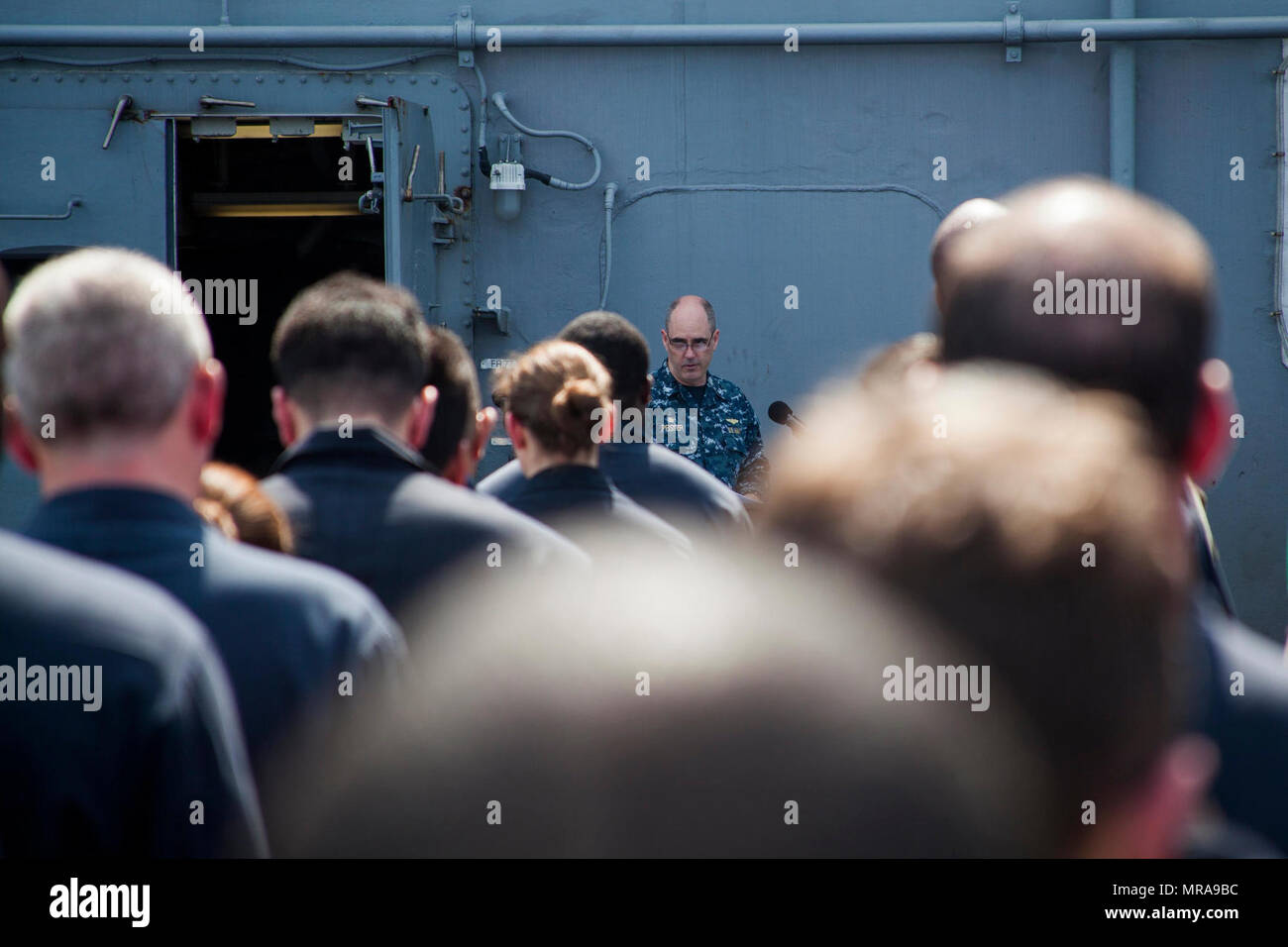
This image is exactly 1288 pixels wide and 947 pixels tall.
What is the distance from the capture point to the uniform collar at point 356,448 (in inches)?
89.4

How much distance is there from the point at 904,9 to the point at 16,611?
5406 millimetres

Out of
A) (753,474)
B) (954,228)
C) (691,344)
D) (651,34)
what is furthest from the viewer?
(651,34)

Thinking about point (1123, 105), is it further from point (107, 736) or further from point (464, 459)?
point (107, 736)

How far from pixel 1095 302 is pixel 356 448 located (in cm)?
138

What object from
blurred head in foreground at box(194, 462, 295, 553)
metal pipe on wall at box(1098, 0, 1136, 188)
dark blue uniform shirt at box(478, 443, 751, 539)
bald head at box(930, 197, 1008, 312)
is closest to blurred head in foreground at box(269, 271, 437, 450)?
blurred head in foreground at box(194, 462, 295, 553)

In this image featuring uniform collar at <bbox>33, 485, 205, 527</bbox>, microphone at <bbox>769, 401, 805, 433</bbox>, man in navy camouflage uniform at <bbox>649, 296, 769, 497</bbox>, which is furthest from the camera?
man in navy camouflage uniform at <bbox>649, 296, 769, 497</bbox>

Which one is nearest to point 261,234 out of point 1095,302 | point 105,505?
point 105,505

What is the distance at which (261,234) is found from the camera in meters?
6.93

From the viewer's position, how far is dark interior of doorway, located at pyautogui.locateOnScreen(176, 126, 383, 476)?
6.55 metres

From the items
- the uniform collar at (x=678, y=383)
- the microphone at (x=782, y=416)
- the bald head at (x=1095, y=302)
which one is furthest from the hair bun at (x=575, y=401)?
the uniform collar at (x=678, y=383)

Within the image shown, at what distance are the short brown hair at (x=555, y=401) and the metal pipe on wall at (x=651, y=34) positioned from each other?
3.19 m

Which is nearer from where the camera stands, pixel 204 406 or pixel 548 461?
pixel 204 406

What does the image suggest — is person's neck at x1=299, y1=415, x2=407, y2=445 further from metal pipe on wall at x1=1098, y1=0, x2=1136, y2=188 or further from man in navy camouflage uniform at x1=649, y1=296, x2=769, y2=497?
metal pipe on wall at x1=1098, y1=0, x2=1136, y2=188

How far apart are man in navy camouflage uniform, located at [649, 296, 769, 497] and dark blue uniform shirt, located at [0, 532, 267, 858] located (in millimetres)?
3646
